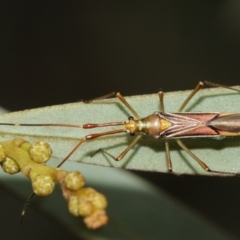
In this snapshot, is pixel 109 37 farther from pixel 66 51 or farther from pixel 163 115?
pixel 163 115

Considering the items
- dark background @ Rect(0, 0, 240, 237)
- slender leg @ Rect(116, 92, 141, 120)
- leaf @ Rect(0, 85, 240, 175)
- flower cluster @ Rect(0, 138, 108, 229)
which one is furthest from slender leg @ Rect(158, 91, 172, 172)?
dark background @ Rect(0, 0, 240, 237)

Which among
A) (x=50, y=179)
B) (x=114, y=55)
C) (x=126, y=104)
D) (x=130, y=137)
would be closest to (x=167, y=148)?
(x=130, y=137)

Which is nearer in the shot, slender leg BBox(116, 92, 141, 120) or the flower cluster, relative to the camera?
the flower cluster

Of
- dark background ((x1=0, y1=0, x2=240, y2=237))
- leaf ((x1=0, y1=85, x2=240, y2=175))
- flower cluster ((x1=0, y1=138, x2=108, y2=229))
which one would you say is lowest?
flower cluster ((x1=0, y1=138, x2=108, y2=229))

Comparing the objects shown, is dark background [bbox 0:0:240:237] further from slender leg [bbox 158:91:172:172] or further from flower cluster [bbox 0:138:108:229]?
flower cluster [bbox 0:138:108:229]

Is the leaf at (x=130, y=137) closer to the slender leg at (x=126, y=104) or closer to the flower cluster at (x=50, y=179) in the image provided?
the slender leg at (x=126, y=104)

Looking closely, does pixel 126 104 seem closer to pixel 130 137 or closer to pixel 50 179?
pixel 130 137
